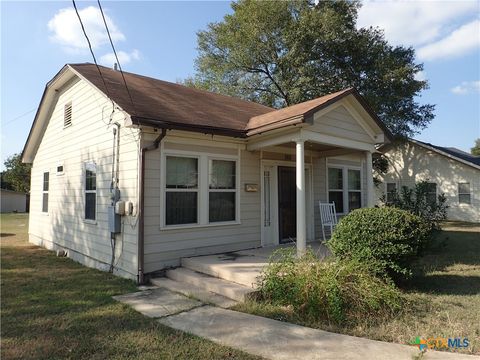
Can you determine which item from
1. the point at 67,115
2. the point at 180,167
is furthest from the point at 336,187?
the point at 67,115

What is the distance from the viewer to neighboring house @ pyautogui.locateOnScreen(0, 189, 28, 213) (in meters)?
40.3

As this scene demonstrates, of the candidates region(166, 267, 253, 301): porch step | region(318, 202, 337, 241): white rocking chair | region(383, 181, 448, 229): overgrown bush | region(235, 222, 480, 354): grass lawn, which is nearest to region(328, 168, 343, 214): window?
region(318, 202, 337, 241): white rocking chair

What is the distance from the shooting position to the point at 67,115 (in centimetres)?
1001

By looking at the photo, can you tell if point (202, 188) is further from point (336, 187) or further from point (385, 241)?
point (336, 187)

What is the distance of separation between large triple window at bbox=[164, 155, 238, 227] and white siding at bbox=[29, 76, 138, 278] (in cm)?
75

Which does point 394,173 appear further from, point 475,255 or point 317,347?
point 317,347

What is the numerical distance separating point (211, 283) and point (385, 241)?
2857 millimetres

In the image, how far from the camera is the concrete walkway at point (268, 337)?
330 cm

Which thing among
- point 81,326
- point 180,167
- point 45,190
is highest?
point 180,167

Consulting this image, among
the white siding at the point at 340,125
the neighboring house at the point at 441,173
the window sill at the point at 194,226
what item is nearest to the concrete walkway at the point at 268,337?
the window sill at the point at 194,226

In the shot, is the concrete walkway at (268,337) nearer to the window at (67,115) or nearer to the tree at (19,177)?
the window at (67,115)

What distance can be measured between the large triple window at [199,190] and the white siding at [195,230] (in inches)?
7.3

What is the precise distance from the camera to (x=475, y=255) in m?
8.42

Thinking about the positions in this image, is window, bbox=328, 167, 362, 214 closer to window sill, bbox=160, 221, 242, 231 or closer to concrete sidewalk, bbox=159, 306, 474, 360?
window sill, bbox=160, 221, 242, 231
